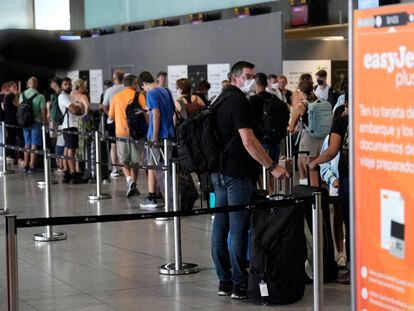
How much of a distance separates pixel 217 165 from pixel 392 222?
10.5 ft

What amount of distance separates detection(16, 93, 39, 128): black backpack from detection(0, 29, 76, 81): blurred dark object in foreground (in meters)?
7.89

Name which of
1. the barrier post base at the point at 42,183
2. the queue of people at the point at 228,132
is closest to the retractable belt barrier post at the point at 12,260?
the queue of people at the point at 228,132

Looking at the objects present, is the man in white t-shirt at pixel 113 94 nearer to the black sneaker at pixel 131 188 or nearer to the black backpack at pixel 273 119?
the black sneaker at pixel 131 188

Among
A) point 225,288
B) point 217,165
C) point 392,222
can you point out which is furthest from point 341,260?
point 392,222

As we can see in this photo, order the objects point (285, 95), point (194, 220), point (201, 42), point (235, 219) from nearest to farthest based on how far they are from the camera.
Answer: point (235, 219) → point (194, 220) → point (285, 95) → point (201, 42)

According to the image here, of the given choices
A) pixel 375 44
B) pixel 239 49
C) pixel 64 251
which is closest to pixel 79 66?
pixel 239 49

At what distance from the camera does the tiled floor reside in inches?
271

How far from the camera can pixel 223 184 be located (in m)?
6.76

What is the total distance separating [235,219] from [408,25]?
11.7 ft

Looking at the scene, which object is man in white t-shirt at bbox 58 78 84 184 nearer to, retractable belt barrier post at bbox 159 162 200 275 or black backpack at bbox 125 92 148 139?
black backpack at bbox 125 92 148 139

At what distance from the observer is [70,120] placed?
14.9m

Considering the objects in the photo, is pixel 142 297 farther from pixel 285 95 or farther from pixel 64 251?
pixel 285 95

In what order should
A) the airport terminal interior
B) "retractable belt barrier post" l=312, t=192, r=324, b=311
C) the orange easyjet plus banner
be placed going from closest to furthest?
the orange easyjet plus banner → the airport terminal interior → "retractable belt barrier post" l=312, t=192, r=324, b=311

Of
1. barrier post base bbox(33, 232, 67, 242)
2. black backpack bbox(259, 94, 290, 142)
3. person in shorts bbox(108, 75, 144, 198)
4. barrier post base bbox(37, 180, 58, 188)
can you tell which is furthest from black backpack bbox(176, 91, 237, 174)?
barrier post base bbox(37, 180, 58, 188)
